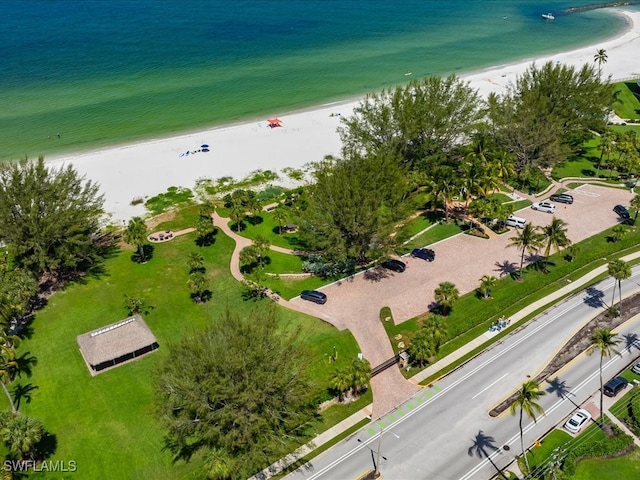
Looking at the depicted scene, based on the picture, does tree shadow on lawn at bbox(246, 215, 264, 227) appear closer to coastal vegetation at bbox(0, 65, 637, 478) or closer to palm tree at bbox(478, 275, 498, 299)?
coastal vegetation at bbox(0, 65, 637, 478)

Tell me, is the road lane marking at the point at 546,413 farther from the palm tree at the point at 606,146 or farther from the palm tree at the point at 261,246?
the palm tree at the point at 606,146

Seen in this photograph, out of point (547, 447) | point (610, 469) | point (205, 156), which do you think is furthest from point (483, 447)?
point (205, 156)

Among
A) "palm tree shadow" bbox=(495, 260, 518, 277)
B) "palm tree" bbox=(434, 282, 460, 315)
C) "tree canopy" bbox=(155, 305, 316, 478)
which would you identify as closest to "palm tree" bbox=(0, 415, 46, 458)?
"tree canopy" bbox=(155, 305, 316, 478)

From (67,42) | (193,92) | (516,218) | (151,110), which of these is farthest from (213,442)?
(67,42)

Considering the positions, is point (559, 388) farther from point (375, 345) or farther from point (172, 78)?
point (172, 78)

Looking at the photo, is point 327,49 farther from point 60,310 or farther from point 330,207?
point 60,310

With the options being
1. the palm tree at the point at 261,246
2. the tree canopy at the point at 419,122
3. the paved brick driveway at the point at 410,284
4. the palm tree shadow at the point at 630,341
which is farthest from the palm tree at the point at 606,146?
the palm tree at the point at 261,246
